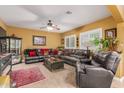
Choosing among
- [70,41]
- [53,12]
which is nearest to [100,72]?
[53,12]

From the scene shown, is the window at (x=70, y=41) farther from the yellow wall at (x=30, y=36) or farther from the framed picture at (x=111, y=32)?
the framed picture at (x=111, y=32)

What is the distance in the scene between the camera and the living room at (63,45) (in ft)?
8.28

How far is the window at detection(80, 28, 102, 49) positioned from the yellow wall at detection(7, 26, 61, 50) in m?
2.98

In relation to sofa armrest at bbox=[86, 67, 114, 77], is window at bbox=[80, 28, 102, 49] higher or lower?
higher

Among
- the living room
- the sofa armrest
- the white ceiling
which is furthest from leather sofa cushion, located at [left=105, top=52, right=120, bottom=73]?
the white ceiling

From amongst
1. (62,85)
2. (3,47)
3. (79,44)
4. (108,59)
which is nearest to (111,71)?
(108,59)

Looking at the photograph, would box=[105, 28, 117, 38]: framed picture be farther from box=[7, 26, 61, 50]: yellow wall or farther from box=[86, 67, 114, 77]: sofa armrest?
box=[7, 26, 61, 50]: yellow wall

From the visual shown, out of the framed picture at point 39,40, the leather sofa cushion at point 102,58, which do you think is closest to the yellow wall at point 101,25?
the leather sofa cushion at point 102,58

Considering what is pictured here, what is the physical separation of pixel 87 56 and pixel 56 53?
268 centimetres

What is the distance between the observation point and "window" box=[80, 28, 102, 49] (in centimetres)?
471
